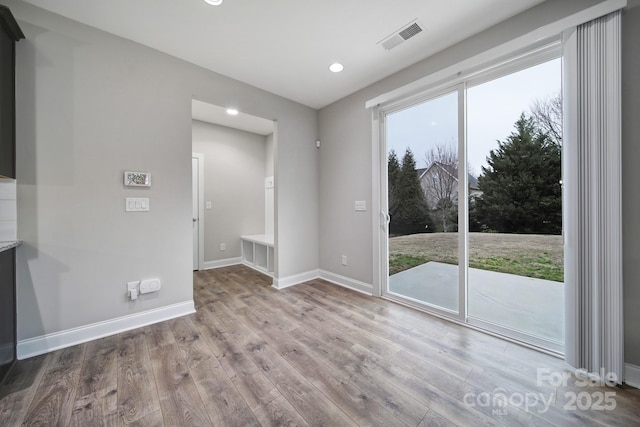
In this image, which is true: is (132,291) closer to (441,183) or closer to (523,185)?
(441,183)

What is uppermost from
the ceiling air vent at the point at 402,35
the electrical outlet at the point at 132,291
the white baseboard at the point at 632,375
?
the ceiling air vent at the point at 402,35

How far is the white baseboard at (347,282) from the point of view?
3.14 meters

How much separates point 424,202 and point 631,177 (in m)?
1.42

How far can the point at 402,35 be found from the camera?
2.19 m

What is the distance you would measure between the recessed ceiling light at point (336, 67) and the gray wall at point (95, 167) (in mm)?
1315

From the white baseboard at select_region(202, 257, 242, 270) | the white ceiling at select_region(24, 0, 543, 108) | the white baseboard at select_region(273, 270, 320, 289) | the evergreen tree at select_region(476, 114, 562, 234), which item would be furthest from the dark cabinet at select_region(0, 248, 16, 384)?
the evergreen tree at select_region(476, 114, 562, 234)

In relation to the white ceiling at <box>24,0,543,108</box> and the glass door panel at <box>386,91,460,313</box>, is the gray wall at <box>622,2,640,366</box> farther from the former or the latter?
the glass door panel at <box>386,91,460,313</box>

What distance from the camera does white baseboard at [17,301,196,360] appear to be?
6.03ft

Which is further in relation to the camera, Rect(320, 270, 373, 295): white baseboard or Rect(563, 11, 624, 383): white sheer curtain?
Rect(320, 270, 373, 295): white baseboard

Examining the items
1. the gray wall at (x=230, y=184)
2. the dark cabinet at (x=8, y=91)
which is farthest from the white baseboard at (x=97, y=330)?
the gray wall at (x=230, y=184)

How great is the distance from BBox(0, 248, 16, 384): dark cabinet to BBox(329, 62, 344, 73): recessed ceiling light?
3115mm

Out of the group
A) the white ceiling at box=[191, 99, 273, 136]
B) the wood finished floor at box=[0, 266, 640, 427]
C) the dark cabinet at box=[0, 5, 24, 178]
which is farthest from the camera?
the white ceiling at box=[191, 99, 273, 136]

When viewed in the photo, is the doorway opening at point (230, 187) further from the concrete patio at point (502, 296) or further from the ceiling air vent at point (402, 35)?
the concrete patio at point (502, 296)

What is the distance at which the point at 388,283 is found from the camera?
298cm
